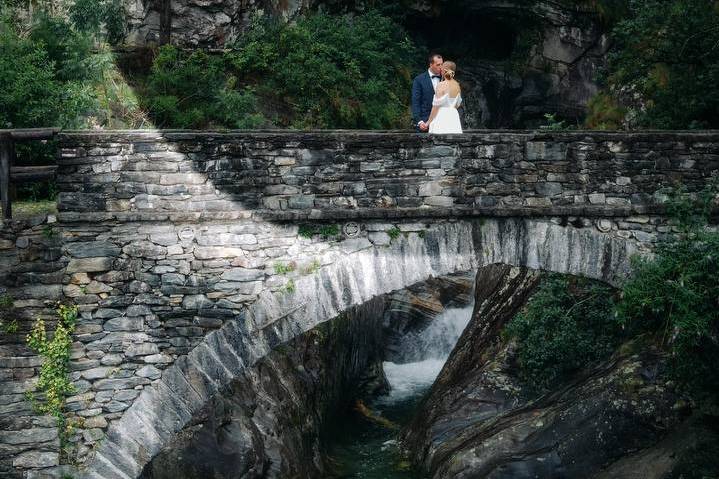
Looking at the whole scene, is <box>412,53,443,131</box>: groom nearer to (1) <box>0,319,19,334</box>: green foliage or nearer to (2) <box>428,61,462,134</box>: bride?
(2) <box>428,61,462,134</box>: bride

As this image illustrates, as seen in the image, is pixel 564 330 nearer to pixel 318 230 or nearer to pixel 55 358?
pixel 318 230

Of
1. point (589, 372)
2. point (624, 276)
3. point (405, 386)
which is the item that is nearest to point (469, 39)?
point (405, 386)

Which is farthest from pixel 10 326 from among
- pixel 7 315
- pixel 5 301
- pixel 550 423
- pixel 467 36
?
pixel 467 36

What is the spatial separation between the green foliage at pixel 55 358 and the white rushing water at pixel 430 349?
7614 millimetres

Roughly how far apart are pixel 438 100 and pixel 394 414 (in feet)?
19.8

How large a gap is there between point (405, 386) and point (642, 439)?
19.3ft

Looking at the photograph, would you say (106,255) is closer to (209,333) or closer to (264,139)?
(209,333)

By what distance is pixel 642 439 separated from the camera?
855 cm

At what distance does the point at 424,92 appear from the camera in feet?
29.1

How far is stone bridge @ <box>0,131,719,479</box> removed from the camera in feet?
23.8

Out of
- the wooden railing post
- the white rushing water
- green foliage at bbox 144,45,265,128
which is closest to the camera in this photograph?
the wooden railing post

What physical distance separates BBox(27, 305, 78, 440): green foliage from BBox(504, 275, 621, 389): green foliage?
5.85 m

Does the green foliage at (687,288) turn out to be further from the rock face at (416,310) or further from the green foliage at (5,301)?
the rock face at (416,310)

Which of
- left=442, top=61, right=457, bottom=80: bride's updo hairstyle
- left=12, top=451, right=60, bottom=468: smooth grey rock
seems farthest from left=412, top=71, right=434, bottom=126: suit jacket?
left=12, top=451, right=60, bottom=468: smooth grey rock
